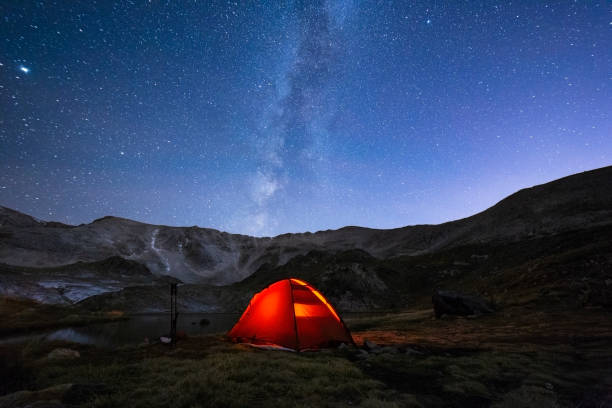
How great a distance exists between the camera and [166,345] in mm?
13758

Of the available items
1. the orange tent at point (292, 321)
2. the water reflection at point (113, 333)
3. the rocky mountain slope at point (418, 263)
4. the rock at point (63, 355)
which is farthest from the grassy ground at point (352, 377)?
the rocky mountain slope at point (418, 263)

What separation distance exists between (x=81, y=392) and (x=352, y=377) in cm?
612

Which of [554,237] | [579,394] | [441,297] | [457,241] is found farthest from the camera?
[457,241]

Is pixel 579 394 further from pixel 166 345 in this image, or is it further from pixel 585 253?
pixel 585 253

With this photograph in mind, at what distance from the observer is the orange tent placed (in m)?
12.4

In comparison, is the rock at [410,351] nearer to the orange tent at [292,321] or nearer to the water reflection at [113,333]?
the orange tent at [292,321]

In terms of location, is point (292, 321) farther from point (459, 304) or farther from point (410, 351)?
point (459, 304)

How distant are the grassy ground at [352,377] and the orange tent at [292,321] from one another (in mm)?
1058

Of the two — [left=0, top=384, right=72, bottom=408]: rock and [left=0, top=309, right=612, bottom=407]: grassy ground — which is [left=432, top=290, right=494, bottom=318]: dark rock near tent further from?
[left=0, top=384, right=72, bottom=408]: rock

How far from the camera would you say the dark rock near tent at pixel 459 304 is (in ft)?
80.2

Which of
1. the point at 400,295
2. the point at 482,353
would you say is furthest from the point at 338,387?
the point at 400,295

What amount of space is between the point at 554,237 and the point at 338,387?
284ft

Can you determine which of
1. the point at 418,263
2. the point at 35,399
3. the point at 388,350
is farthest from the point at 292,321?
the point at 418,263

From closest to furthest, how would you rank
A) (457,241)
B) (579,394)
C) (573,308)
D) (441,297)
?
(579,394)
(573,308)
(441,297)
(457,241)
